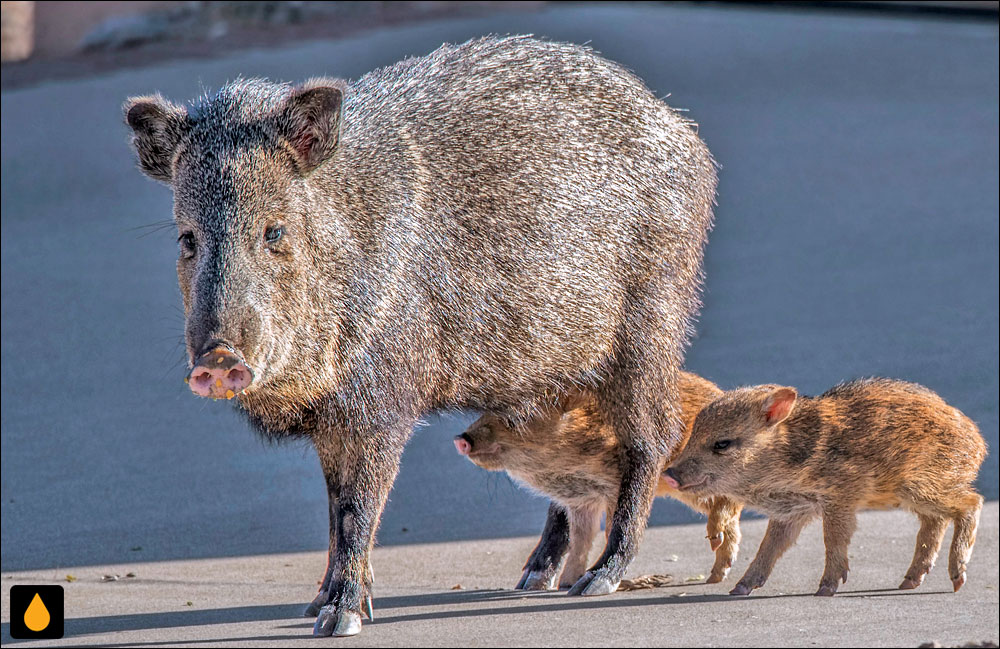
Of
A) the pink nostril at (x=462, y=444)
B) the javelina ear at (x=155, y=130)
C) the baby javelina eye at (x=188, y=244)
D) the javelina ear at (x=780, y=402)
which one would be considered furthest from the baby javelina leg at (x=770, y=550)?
the javelina ear at (x=155, y=130)

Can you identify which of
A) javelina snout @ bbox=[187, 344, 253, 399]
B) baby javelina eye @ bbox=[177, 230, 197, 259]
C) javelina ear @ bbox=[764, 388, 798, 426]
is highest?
baby javelina eye @ bbox=[177, 230, 197, 259]

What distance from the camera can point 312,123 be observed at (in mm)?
3965

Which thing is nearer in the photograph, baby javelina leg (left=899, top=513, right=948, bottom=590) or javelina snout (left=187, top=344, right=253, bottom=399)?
javelina snout (left=187, top=344, right=253, bottom=399)

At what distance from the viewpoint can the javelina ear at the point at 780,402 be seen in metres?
4.79

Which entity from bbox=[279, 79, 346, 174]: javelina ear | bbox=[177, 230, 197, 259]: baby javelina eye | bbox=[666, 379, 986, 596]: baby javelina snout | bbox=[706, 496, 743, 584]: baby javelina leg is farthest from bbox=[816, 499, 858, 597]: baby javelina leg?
bbox=[177, 230, 197, 259]: baby javelina eye

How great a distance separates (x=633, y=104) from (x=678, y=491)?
137 cm

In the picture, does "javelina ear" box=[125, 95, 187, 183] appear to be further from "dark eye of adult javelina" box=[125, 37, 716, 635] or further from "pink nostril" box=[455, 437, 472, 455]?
"pink nostril" box=[455, 437, 472, 455]

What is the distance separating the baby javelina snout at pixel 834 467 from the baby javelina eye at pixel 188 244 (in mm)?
1876

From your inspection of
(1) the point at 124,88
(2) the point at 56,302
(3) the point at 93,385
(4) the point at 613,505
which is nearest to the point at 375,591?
(4) the point at 613,505

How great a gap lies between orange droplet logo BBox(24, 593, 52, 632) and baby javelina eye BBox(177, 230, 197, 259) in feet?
4.14

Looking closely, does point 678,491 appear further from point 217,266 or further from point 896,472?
point 217,266

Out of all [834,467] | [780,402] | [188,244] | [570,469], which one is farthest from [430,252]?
[834,467]

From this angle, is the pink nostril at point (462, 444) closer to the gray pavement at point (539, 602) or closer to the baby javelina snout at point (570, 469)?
the baby javelina snout at point (570, 469)

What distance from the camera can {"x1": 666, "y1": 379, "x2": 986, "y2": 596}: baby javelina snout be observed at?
4.73m
